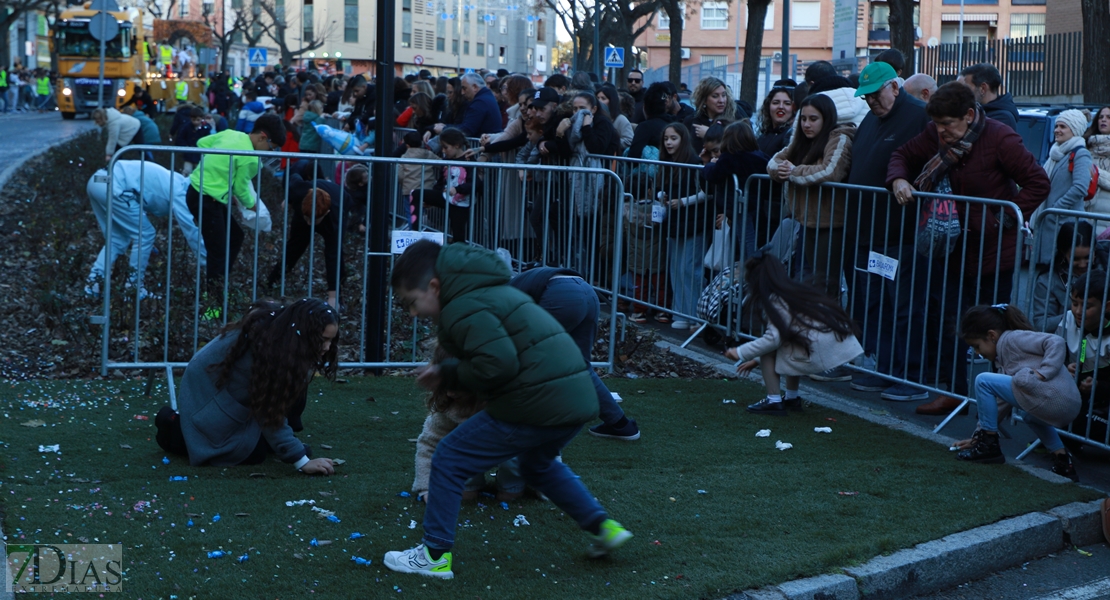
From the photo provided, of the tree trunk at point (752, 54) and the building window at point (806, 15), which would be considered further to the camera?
the building window at point (806, 15)

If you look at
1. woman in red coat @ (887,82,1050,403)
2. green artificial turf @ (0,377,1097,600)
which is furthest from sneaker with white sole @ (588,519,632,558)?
woman in red coat @ (887,82,1050,403)

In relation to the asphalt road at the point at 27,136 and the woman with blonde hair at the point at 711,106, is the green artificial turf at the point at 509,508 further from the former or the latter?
the asphalt road at the point at 27,136

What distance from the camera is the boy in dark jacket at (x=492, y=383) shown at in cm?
394

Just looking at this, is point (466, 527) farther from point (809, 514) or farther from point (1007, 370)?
point (1007, 370)

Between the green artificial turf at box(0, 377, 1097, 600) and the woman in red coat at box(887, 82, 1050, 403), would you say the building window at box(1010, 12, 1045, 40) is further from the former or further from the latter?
the green artificial turf at box(0, 377, 1097, 600)

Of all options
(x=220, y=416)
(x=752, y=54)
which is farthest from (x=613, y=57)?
(x=220, y=416)

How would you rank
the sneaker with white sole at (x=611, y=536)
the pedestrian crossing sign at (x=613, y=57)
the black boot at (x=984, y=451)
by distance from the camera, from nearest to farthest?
the sneaker with white sole at (x=611, y=536) < the black boot at (x=984, y=451) < the pedestrian crossing sign at (x=613, y=57)

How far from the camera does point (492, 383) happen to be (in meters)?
3.97

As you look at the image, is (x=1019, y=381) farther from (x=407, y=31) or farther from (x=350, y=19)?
(x=350, y=19)

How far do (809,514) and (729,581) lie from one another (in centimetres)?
95

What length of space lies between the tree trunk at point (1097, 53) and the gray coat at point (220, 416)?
52.3ft

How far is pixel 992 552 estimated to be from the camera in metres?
4.80

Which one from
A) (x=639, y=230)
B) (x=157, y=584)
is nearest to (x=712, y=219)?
(x=639, y=230)

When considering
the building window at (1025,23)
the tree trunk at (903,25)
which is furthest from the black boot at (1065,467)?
the building window at (1025,23)
